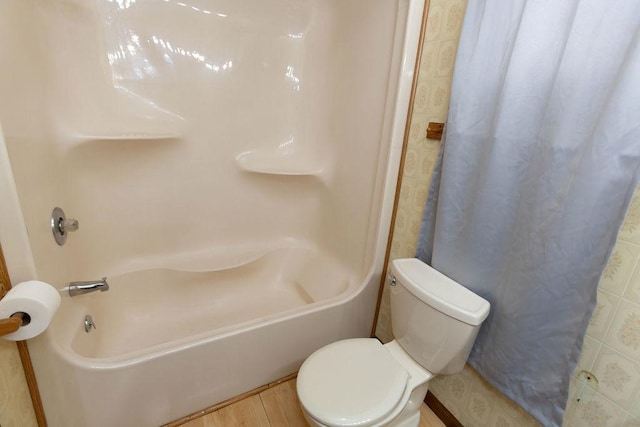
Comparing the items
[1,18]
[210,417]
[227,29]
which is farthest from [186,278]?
[227,29]

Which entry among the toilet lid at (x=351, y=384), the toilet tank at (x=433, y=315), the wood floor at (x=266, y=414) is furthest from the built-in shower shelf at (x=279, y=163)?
the wood floor at (x=266, y=414)

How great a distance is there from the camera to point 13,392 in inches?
31.3

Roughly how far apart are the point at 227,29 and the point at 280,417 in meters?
1.91

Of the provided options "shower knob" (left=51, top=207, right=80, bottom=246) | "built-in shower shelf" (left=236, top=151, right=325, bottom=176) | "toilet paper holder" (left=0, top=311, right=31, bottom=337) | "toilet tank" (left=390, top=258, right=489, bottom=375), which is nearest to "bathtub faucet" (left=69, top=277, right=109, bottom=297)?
"shower knob" (left=51, top=207, right=80, bottom=246)

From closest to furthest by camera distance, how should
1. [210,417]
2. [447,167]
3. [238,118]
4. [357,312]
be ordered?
[447,167], [210,417], [357,312], [238,118]

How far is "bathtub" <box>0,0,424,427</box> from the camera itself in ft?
3.33

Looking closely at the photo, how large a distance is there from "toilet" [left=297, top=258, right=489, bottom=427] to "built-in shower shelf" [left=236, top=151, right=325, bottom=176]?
869 millimetres

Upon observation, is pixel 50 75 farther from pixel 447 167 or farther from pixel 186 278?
pixel 447 167

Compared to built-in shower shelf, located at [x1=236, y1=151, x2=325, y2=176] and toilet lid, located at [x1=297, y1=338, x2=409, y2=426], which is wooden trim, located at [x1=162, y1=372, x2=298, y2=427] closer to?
toilet lid, located at [x1=297, y1=338, x2=409, y2=426]

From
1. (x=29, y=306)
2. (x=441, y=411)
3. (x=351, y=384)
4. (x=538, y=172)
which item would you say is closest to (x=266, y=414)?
(x=351, y=384)

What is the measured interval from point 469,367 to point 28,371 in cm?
146

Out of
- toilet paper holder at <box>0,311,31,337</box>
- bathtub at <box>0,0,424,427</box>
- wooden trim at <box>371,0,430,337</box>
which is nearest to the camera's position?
toilet paper holder at <box>0,311,31,337</box>

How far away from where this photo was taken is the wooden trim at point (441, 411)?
121 cm

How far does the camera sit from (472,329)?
927 millimetres
